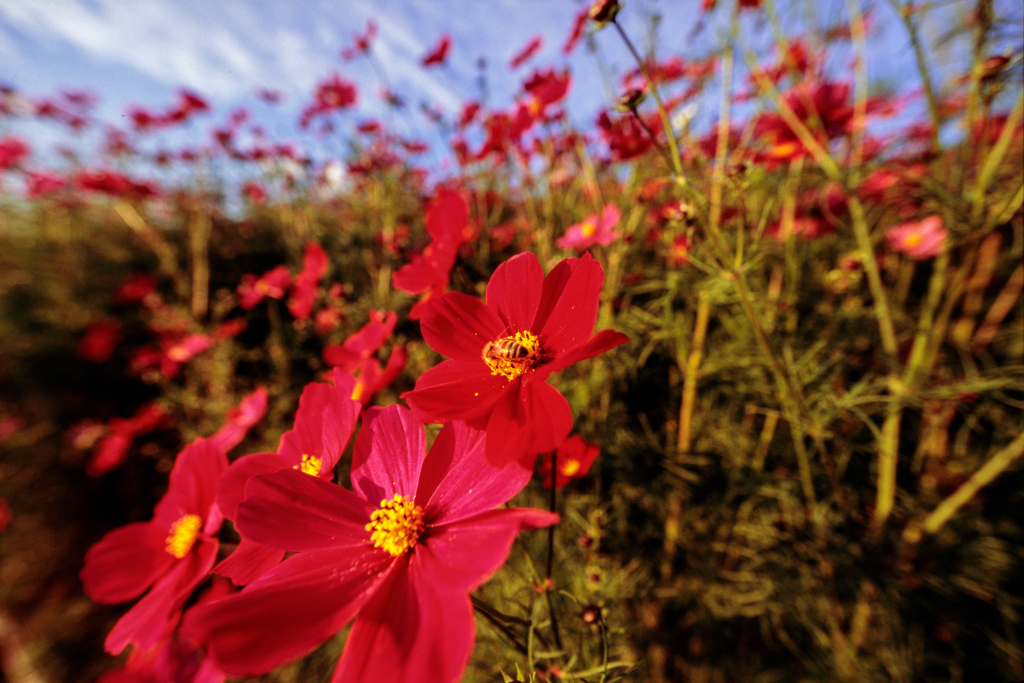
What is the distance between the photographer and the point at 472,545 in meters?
0.25

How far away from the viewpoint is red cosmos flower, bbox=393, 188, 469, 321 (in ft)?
1.66

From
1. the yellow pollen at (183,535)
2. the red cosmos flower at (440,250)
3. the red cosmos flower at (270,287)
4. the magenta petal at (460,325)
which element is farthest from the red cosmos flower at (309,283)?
the magenta petal at (460,325)

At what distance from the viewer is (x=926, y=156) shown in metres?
0.63

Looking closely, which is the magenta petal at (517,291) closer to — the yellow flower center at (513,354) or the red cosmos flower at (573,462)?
the yellow flower center at (513,354)

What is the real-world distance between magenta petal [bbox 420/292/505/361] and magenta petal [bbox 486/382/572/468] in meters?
0.08

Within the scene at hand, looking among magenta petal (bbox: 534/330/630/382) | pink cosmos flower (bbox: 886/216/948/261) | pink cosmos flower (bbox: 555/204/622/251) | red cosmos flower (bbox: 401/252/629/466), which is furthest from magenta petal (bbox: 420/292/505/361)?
pink cosmos flower (bbox: 886/216/948/261)

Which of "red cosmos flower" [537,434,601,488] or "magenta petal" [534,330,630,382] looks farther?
"red cosmos flower" [537,434,601,488]

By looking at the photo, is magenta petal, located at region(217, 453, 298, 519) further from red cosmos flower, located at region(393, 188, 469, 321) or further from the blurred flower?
the blurred flower

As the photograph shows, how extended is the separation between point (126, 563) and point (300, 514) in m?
0.30

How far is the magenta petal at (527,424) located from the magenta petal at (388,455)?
79mm

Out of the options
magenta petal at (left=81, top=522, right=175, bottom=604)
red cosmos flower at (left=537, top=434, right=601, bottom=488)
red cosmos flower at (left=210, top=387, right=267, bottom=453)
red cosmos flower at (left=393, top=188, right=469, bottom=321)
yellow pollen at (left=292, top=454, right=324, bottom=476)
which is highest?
red cosmos flower at (left=393, top=188, right=469, bottom=321)

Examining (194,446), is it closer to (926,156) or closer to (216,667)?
(216,667)

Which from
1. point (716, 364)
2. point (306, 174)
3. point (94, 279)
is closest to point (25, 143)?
point (94, 279)

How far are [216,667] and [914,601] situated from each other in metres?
1.03
